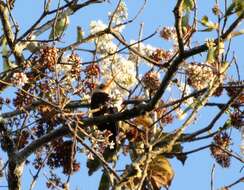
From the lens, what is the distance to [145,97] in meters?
5.26

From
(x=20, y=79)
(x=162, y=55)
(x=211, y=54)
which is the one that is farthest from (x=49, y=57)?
(x=162, y=55)

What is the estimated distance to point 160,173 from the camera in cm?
481

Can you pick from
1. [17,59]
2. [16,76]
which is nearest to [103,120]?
[16,76]

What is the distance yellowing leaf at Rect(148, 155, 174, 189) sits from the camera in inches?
188

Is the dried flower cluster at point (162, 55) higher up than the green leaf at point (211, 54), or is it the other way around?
the dried flower cluster at point (162, 55)

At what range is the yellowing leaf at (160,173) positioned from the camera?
477 cm

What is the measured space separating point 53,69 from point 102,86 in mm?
1459

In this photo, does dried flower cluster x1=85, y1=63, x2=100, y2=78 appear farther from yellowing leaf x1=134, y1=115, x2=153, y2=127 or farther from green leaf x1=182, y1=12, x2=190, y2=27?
green leaf x1=182, y1=12, x2=190, y2=27

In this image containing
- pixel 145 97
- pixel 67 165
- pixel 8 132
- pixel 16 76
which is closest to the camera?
pixel 16 76

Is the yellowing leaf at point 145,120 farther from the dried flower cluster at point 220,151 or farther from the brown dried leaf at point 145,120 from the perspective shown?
the dried flower cluster at point 220,151

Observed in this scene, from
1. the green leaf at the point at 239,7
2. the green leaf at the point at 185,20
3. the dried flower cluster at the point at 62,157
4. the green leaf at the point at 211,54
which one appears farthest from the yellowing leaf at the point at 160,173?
the green leaf at the point at 239,7

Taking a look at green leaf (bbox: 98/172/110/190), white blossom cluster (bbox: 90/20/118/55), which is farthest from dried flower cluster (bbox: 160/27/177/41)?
green leaf (bbox: 98/172/110/190)

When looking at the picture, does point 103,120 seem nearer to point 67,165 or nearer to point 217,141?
point 67,165

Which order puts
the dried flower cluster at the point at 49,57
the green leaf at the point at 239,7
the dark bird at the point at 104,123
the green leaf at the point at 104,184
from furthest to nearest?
1. the dark bird at the point at 104,123
2. the green leaf at the point at 104,184
3. the dried flower cluster at the point at 49,57
4. the green leaf at the point at 239,7
